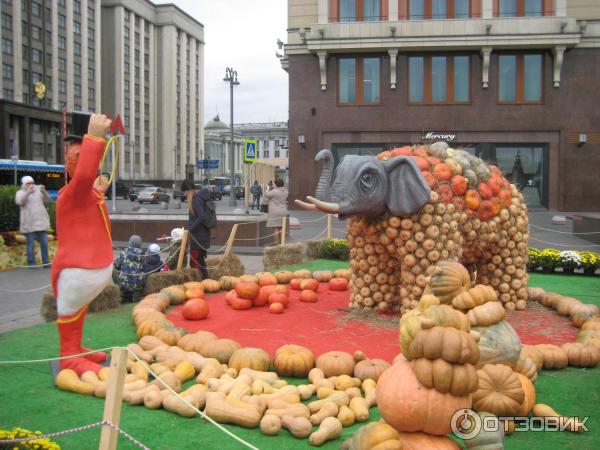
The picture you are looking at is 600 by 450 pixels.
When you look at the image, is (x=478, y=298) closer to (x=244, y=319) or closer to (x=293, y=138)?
(x=244, y=319)

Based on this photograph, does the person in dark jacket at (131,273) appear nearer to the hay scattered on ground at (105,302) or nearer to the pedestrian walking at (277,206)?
the hay scattered on ground at (105,302)

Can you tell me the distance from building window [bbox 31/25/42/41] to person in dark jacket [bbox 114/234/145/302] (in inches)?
2271

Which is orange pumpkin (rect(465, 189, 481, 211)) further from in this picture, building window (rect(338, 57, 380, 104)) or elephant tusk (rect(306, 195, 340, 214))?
building window (rect(338, 57, 380, 104))

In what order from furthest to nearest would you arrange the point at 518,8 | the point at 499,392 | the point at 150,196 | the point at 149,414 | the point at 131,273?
the point at 150,196 < the point at 518,8 < the point at 131,273 < the point at 149,414 < the point at 499,392

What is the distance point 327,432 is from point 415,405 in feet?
3.51

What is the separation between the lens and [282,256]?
12.7 m

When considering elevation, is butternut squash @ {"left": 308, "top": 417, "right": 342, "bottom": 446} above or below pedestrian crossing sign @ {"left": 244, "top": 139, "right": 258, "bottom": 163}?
below

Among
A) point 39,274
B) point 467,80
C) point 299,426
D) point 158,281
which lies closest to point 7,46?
point 467,80

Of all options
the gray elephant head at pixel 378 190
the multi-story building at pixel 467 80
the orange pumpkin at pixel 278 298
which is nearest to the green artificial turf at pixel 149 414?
the gray elephant head at pixel 378 190

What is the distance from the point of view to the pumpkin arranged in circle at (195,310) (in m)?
7.92

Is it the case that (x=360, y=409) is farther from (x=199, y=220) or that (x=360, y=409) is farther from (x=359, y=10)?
(x=359, y=10)

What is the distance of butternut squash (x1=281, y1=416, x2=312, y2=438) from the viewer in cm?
439

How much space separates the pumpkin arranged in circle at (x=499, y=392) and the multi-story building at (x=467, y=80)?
76.5 feet

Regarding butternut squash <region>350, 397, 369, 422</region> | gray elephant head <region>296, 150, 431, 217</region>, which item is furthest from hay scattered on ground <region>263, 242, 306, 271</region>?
butternut squash <region>350, 397, 369, 422</region>
